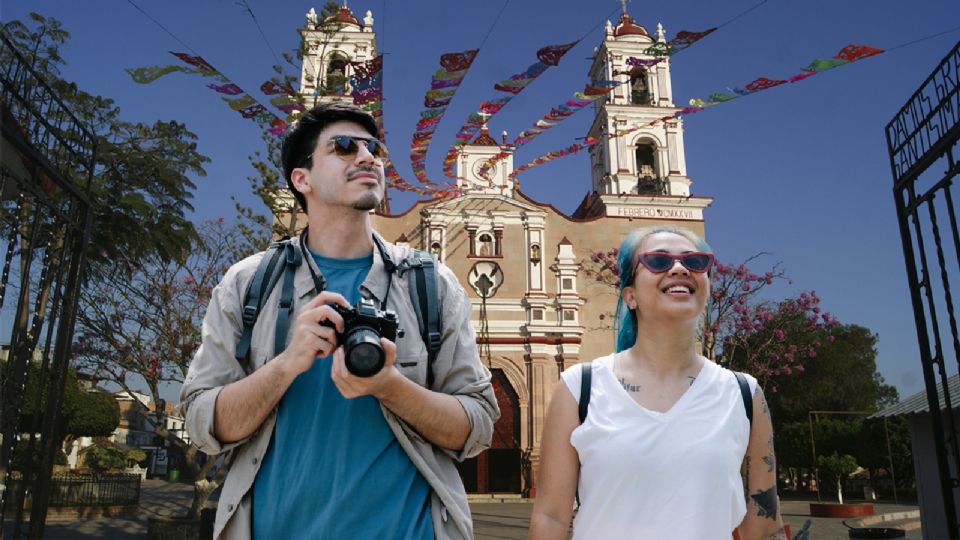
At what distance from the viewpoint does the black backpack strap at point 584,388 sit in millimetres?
2166

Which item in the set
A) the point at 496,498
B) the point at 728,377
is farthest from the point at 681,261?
the point at 496,498

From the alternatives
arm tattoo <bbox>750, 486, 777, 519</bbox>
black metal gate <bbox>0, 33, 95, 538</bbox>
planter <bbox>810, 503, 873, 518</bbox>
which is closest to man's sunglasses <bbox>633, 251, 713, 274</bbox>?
arm tattoo <bbox>750, 486, 777, 519</bbox>

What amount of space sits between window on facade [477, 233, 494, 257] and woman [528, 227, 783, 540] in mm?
21079

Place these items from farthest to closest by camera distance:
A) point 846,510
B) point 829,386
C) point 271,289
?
point 829,386 → point 846,510 → point 271,289

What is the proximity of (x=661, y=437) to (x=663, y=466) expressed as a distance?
0.09 m

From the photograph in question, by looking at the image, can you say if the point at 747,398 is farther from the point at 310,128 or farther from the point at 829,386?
the point at 829,386

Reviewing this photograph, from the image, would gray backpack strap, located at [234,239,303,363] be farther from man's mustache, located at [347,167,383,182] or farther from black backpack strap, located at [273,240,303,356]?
man's mustache, located at [347,167,383,182]

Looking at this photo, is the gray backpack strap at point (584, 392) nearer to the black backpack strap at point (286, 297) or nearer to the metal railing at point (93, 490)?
the black backpack strap at point (286, 297)

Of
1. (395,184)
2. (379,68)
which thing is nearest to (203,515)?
(379,68)

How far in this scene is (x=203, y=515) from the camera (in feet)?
30.6

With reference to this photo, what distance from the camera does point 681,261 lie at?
7.32ft

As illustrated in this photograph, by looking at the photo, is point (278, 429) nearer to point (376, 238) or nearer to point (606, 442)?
point (376, 238)

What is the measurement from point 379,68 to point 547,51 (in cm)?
245

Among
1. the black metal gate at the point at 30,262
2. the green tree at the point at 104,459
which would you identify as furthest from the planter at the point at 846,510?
the green tree at the point at 104,459
